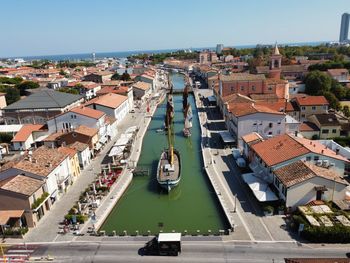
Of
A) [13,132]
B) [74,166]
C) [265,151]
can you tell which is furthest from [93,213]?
[13,132]

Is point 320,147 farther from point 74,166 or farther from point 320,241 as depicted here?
point 74,166

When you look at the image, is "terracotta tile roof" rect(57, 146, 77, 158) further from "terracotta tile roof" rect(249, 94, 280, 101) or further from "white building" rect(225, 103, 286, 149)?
"terracotta tile roof" rect(249, 94, 280, 101)

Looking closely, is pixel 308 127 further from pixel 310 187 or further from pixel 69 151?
pixel 69 151

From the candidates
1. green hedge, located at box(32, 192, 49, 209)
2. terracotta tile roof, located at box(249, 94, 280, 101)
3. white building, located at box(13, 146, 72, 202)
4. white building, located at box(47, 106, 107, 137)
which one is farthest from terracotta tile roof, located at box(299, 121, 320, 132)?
green hedge, located at box(32, 192, 49, 209)

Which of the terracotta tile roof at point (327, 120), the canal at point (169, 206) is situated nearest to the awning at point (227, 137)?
the canal at point (169, 206)

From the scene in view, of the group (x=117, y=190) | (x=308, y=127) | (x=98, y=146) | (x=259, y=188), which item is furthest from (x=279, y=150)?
(x=98, y=146)

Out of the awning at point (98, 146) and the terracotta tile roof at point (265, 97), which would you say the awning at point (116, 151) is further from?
the terracotta tile roof at point (265, 97)
